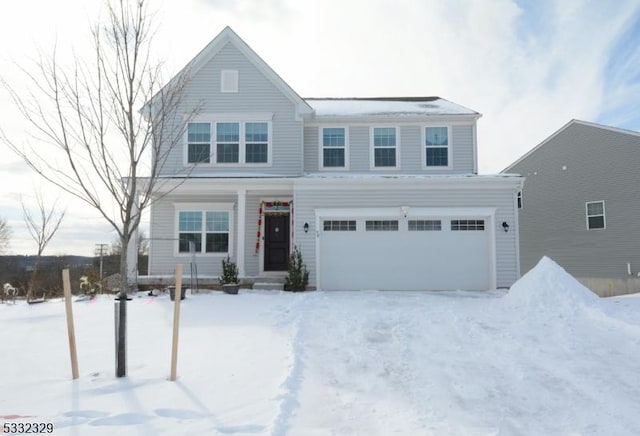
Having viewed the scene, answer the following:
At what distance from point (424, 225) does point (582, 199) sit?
1001 centimetres

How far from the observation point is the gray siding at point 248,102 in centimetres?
1418

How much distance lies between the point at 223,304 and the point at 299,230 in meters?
3.70

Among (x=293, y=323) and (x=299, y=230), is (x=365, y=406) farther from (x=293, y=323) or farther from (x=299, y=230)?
(x=299, y=230)

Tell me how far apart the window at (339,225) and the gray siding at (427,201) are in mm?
419

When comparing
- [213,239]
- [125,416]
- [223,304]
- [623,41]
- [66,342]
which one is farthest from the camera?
[213,239]

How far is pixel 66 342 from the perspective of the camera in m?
6.62

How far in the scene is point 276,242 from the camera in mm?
14039

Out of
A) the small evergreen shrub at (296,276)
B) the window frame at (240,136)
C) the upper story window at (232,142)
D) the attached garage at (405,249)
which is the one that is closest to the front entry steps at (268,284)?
the small evergreen shrub at (296,276)

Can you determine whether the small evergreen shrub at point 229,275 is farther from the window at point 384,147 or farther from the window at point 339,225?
the window at point 384,147

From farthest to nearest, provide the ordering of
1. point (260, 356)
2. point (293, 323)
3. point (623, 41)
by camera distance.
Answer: point (623, 41), point (293, 323), point (260, 356)

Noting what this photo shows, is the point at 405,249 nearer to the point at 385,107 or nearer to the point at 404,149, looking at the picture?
the point at 404,149

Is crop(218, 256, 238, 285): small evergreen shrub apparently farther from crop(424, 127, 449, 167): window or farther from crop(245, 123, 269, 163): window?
crop(424, 127, 449, 167): window

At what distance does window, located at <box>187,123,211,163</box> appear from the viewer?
46.6 feet

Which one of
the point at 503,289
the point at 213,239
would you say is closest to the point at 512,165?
the point at 503,289
